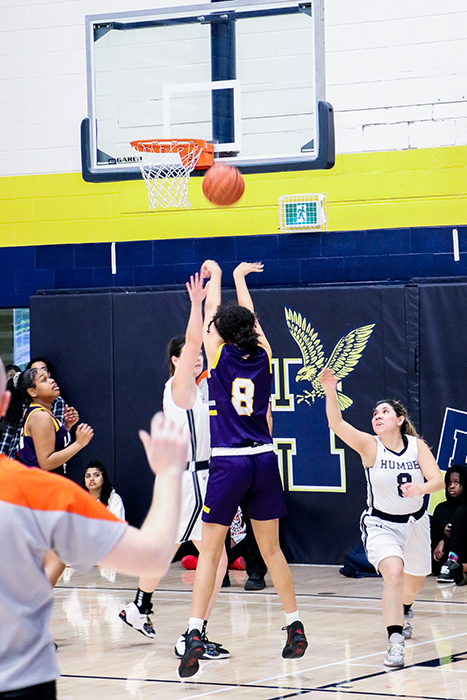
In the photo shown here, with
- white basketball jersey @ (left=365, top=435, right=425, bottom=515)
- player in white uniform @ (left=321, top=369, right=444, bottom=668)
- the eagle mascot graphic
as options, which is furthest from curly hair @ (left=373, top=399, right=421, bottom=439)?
the eagle mascot graphic

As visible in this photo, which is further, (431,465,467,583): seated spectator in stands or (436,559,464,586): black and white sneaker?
(431,465,467,583): seated spectator in stands

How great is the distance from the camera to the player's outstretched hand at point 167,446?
2104 millimetres

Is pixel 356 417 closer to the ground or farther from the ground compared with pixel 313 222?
closer to the ground

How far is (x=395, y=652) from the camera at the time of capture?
19.2 feet

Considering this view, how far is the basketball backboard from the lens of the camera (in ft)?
28.9

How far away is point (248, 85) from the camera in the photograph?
916cm

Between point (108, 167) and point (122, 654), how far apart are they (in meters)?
4.42

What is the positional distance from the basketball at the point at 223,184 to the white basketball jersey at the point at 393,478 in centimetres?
287

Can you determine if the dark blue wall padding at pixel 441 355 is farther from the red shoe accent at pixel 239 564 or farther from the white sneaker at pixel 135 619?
the white sneaker at pixel 135 619

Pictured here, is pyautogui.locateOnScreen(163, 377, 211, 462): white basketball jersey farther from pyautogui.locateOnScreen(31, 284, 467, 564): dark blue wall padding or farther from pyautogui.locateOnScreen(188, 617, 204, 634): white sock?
pyautogui.locateOnScreen(31, 284, 467, 564): dark blue wall padding

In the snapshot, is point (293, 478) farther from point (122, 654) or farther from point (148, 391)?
point (122, 654)

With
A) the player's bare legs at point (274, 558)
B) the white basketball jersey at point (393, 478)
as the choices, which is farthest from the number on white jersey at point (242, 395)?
the white basketball jersey at point (393, 478)

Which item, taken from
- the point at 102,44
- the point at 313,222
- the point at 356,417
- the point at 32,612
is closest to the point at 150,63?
the point at 102,44

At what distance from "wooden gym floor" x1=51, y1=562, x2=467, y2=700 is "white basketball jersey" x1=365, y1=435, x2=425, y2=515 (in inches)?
33.9
